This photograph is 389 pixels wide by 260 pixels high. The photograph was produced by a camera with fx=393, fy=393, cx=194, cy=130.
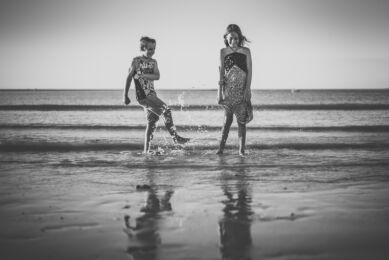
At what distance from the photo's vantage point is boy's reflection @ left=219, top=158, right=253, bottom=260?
2494 millimetres

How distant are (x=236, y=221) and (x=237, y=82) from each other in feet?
15.0

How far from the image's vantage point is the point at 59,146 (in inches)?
368

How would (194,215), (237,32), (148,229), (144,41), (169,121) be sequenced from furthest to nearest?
(169,121) → (144,41) → (237,32) → (194,215) → (148,229)

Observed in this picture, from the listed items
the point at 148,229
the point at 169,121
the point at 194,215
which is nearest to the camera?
the point at 148,229

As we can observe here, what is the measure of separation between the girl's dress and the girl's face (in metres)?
0.16

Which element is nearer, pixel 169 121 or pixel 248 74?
pixel 248 74

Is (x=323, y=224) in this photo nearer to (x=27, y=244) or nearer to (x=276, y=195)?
(x=276, y=195)

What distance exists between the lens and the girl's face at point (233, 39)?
7.21 meters

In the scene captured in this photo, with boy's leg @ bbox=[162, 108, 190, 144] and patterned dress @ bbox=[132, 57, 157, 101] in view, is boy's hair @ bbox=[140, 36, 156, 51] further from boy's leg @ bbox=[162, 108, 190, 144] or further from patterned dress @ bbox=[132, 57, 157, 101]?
boy's leg @ bbox=[162, 108, 190, 144]

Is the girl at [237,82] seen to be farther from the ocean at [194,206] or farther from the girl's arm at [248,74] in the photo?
the ocean at [194,206]

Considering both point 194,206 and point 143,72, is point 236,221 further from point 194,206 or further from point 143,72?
point 143,72

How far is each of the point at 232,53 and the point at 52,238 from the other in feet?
17.6

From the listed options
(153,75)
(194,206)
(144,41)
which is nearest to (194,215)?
(194,206)

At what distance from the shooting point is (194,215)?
3.34 meters
